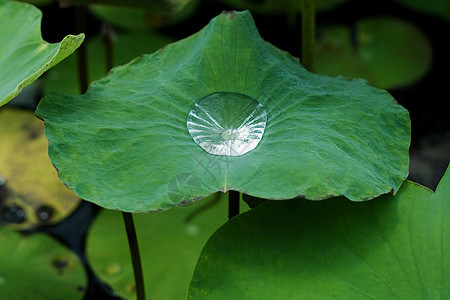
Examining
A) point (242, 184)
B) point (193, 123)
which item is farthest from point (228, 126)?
point (242, 184)

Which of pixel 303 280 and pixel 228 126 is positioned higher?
pixel 228 126

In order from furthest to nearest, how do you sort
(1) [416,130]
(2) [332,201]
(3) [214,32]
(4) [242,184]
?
(1) [416,130] → (3) [214,32] → (2) [332,201] → (4) [242,184]

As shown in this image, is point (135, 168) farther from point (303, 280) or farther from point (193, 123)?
point (303, 280)

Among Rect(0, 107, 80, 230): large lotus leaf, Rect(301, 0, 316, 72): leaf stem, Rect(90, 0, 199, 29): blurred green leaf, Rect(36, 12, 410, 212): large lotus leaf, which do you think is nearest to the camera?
Rect(36, 12, 410, 212): large lotus leaf

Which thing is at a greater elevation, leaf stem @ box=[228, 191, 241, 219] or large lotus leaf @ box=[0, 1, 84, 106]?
large lotus leaf @ box=[0, 1, 84, 106]

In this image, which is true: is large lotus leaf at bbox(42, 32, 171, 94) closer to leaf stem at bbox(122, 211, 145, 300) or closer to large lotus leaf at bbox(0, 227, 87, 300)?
large lotus leaf at bbox(0, 227, 87, 300)

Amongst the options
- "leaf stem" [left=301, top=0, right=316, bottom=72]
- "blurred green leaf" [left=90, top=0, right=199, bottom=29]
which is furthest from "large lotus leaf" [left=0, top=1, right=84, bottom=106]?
"blurred green leaf" [left=90, top=0, right=199, bottom=29]

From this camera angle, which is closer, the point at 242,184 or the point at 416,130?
the point at 242,184

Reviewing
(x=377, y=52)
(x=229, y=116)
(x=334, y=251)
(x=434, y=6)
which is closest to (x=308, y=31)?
(x=229, y=116)
